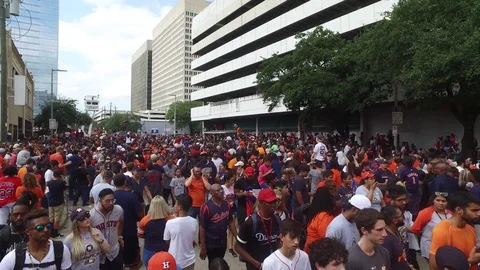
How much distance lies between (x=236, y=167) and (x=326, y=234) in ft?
18.2

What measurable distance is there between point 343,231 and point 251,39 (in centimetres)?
3966

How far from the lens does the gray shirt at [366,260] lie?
10.8 ft

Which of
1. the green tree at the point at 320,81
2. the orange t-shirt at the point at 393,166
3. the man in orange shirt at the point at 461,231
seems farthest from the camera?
the green tree at the point at 320,81

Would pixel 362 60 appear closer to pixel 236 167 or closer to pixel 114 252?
pixel 236 167

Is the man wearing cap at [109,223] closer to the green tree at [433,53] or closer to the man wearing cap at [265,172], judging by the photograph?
the man wearing cap at [265,172]

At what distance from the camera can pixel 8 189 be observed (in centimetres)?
682

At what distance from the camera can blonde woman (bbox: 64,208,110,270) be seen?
13.1 ft

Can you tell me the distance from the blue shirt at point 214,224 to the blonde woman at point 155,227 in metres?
0.57

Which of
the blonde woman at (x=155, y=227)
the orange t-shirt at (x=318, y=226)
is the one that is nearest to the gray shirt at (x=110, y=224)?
the blonde woman at (x=155, y=227)

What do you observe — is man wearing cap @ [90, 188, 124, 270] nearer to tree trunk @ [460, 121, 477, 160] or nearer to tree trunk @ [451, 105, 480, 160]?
tree trunk @ [451, 105, 480, 160]

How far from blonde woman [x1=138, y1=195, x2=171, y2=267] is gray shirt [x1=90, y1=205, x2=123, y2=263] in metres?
0.33

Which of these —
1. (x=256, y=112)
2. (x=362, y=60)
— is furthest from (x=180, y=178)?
(x=256, y=112)

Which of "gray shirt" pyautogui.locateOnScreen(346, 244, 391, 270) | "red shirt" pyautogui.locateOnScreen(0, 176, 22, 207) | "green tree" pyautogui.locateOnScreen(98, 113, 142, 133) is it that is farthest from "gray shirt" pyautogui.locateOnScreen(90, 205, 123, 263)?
"green tree" pyautogui.locateOnScreen(98, 113, 142, 133)

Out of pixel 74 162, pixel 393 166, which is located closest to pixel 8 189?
pixel 74 162
